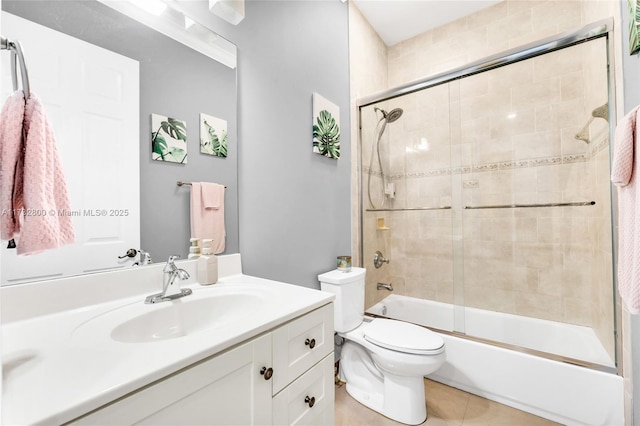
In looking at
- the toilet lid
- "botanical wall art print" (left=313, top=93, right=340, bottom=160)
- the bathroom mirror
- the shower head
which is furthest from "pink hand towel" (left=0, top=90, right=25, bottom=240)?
the shower head

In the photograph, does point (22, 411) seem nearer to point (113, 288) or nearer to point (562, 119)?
point (113, 288)

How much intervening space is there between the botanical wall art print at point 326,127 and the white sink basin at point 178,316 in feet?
3.35

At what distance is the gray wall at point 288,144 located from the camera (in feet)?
4.40

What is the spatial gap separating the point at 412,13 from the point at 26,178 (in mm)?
2657

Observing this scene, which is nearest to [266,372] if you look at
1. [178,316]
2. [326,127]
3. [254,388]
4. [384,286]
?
[254,388]

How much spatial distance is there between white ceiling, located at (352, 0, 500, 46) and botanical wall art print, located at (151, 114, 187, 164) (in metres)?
1.85

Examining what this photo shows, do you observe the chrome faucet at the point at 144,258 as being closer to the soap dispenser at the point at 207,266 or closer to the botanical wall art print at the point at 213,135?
the soap dispenser at the point at 207,266

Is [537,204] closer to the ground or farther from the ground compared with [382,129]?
closer to the ground

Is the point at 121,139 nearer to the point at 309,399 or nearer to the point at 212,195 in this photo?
the point at 212,195

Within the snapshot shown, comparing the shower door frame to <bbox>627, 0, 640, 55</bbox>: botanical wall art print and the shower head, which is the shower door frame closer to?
the shower head

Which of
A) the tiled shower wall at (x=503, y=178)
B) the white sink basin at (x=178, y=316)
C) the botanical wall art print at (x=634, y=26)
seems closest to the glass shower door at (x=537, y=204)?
the tiled shower wall at (x=503, y=178)

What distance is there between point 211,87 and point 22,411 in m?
1.14

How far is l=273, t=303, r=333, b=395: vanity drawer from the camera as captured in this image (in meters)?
0.79

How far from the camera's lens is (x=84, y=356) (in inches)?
22.4
